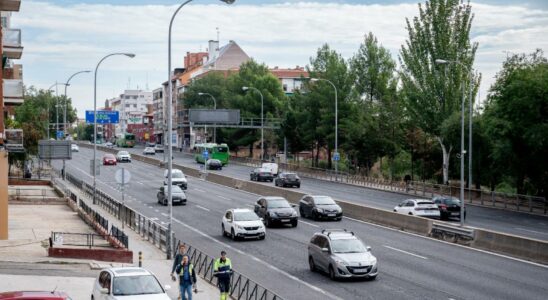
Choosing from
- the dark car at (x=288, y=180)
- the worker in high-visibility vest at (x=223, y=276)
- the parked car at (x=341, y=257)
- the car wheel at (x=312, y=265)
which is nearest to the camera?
the worker in high-visibility vest at (x=223, y=276)

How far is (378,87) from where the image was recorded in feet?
278

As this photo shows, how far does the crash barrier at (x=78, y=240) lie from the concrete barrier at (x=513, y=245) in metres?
16.0

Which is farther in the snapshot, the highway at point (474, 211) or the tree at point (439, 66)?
the tree at point (439, 66)

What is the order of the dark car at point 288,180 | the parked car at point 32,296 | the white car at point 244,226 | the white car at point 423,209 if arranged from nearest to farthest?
1. the parked car at point 32,296
2. the white car at point 244,226
3. the white car at point 423,209
4. the dark car at point 288,180

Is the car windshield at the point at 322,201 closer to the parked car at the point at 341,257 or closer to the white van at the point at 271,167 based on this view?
the parked car at the point at 341,257

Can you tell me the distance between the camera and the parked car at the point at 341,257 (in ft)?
78.1

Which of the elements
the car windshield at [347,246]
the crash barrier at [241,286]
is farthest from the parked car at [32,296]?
the car windshield at [347,246]

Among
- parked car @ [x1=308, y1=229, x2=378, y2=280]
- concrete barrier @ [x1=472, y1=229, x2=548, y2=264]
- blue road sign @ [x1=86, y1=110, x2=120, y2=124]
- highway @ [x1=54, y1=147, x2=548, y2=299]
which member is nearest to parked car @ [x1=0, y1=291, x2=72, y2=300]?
highway @ [x1=54, y1=147, x2=548, y2=299]

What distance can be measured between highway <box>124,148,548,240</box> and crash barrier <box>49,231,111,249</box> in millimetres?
20605

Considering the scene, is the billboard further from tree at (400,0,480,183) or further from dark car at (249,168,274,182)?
tree at (400,0,480,183)

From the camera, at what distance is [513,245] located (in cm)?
2923

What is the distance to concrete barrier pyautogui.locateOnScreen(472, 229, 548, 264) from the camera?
27.6 m

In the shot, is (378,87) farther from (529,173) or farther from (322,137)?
(529,173)

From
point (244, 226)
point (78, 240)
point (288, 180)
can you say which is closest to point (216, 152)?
point (288, 180)
